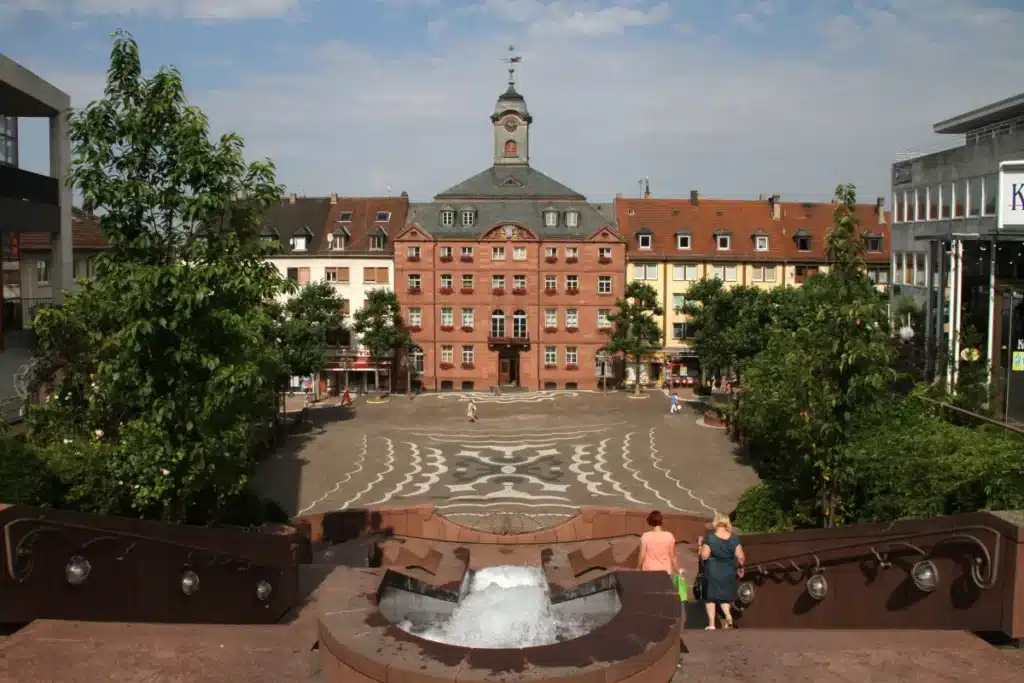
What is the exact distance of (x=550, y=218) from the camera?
202ft

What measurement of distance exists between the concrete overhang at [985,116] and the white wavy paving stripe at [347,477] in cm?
2339

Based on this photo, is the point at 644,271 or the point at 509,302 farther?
the point at 644,271

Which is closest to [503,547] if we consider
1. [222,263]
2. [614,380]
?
[222,263]

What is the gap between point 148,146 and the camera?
1142 centimetres

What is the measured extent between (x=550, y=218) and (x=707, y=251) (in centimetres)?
1026

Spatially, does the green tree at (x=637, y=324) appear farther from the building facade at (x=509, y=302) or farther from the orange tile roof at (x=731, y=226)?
the orange tile roof at (x=731, y=226)

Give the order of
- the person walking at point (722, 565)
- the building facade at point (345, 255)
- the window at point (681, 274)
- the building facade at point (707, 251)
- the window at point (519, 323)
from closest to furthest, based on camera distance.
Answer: the person walking at point (722, 565) → the building facade at point (345, 255) → the window at point (519, 323) → the building facade at point (707, 251) → the window at point (681, 274)

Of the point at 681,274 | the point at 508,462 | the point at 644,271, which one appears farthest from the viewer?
the point at 681,274

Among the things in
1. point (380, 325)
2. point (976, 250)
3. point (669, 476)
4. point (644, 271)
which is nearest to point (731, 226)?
point (644, 271)

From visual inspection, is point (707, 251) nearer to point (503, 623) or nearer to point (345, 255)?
point (345, 255)

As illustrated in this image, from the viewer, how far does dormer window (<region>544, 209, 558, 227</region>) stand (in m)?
61.7

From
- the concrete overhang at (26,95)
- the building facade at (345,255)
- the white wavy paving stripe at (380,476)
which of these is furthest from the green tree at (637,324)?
the concrete overhang at (26,95)

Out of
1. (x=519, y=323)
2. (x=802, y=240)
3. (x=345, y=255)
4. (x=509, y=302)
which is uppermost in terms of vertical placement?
(x=802, y=240)

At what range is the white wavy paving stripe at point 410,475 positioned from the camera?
27.5 metres
